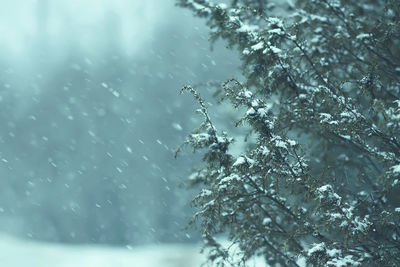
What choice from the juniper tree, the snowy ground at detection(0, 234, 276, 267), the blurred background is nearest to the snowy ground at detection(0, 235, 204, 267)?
the snowy ground at detection(0, 234, 276, 267)

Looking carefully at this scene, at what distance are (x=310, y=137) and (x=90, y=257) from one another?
11.5 meters

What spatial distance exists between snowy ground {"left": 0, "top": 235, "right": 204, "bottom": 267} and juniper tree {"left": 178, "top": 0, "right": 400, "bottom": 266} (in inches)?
301

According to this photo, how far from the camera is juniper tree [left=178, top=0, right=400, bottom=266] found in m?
4.60

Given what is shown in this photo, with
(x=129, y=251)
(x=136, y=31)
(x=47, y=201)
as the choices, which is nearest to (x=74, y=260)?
(x=129, y=251)

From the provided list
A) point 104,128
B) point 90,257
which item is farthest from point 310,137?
point 104,128

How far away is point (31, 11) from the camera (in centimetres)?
5047

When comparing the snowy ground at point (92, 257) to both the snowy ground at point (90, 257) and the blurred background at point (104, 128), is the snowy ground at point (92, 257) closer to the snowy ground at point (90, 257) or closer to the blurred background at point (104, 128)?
the snowy ground at point (90, 257)

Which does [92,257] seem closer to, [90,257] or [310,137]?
[90,257]

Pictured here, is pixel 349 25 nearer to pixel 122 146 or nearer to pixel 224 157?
pixel 224 157

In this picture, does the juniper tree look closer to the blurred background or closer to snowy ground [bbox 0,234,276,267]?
snowy ground [bbox 0,234,276,267]

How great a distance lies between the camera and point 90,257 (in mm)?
16547

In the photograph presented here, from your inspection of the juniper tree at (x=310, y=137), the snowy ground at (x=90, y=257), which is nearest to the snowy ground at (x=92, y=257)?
the snowy ground at (x=90, y=257)

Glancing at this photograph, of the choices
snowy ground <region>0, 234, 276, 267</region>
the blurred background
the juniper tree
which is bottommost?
the juniper tree

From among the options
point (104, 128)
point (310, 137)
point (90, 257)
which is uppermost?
point (104, 128)
